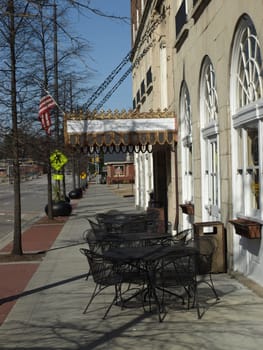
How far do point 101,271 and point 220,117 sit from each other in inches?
147

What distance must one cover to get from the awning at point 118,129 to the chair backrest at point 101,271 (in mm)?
6867

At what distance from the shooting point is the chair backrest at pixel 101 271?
24.2 ft

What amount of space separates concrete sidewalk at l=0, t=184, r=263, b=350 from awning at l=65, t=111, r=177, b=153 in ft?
18.1

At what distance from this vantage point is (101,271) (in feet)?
24.6

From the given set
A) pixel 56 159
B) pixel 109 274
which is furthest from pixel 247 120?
pixel 56 159

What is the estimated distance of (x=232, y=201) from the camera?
9.33 metres

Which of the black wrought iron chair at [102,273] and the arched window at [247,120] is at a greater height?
the arched window at [247,120]

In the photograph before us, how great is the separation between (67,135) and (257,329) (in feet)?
28.4

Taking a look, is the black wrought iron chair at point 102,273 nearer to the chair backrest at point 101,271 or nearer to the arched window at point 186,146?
the chair backrest at point 101,271

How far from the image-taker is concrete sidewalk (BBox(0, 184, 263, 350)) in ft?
19.5

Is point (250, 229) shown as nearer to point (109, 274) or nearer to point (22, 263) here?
point (109, 274)

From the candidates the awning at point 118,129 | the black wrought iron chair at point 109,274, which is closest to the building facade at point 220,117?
the awning at point 118,129

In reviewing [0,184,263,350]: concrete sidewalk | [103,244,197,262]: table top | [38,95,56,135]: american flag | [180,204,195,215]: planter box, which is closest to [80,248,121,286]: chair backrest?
[103,244,197,262]: table top

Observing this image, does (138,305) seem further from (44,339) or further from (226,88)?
(226,88)
